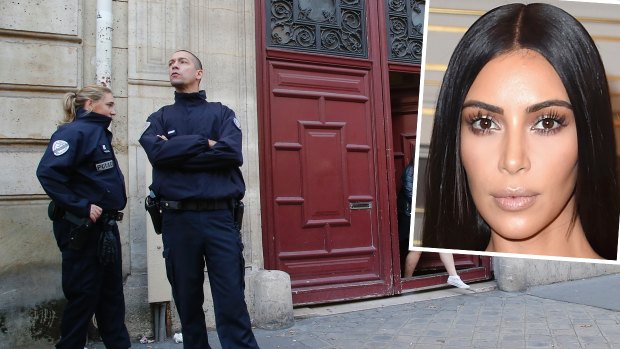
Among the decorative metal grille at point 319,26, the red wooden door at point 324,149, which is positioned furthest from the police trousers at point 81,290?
the decorative metal grille at point 319,26

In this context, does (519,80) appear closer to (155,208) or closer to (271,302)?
(155,208)

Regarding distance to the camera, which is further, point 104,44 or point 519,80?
point 104,44

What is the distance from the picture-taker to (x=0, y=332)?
4.19 m

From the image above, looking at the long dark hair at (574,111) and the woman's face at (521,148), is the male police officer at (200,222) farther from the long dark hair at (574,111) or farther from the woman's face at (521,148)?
the woman's face at (521,148)

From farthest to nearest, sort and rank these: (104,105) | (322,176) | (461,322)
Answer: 1. (322,176)
2. (461,322)
3. (104,105)

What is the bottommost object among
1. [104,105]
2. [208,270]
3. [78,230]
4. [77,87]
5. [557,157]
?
[208,270]

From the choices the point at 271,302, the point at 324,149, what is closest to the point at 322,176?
the point at 324,149

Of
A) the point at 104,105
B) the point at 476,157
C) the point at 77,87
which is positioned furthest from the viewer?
the point at 77,87

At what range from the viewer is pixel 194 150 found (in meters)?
3.21

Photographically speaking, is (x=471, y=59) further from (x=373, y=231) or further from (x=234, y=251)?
(x=373, y=231)

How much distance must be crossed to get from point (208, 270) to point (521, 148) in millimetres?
1928

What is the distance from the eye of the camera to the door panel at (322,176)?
575 centimetres

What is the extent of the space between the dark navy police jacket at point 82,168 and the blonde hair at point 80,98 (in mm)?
Answer: 63

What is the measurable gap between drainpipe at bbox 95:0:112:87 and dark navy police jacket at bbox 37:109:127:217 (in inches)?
38.9
